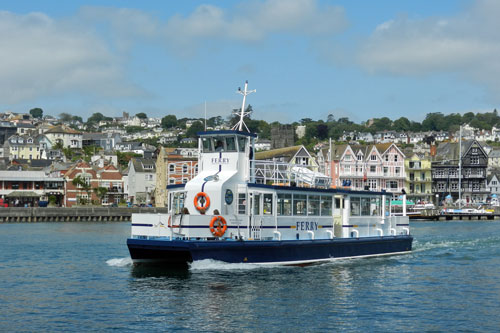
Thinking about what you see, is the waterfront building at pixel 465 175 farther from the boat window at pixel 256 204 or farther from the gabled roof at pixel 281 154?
the boat window at pixel 256 204

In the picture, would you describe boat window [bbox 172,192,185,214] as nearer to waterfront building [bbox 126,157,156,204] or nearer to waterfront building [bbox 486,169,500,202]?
waterfront building [bbox 126,157,156,204]

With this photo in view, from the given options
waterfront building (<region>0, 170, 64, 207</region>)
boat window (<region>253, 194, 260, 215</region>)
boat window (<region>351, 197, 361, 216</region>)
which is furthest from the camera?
waterfront building (<region>0, 170, 64, 207</region>)

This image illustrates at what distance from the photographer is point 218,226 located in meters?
31.8

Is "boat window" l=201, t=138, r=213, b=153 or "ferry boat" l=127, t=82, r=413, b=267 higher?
"boat window" l=201, t=138, r=213, b=153

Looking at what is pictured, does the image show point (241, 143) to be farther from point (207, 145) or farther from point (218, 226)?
point (218, 226)

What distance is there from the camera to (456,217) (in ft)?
336

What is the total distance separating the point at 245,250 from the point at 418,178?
95327 mm

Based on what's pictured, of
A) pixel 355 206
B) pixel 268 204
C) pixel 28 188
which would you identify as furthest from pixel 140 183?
pixel 268 204

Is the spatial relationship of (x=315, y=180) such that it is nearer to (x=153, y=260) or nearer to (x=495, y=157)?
(x=153, y=260)

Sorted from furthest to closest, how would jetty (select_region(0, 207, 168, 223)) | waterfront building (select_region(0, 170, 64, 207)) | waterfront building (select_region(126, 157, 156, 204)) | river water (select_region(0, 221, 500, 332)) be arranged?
waterfront building (select_region(126, 157, 156, 204))
waterfront building (select_region(0, 170, 64, 207))
jetty (select_region(0, 207, 168, 223))
river water (select_region(0, 221, 500, 332))

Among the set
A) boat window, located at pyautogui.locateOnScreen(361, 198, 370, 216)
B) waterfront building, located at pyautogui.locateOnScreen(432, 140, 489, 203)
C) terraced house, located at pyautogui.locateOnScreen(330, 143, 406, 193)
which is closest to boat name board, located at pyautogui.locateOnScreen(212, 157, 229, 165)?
boat window, located at pyautogui.locateOnScreen(361, 198, 370, 216)

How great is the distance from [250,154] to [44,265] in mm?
12496

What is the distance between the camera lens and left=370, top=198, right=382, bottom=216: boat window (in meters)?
41.7

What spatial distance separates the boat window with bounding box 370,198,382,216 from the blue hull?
3.28 metres
